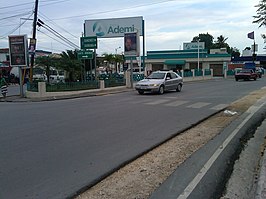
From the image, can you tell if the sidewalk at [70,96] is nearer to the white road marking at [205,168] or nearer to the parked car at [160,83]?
the parked car at [160,83]

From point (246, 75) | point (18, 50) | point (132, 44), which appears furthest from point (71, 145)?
point (246, 75)

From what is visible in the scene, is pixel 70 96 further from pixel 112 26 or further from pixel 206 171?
pixel 112 26

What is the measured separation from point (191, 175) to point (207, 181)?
35 cm

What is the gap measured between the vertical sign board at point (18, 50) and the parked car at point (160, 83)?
8735 millimetres

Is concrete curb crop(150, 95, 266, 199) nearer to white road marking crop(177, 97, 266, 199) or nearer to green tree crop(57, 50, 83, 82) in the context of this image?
white road marking crop(177, 97, 266, 199)

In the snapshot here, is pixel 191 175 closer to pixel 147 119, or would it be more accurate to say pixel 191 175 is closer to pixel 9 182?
pixel 9 182

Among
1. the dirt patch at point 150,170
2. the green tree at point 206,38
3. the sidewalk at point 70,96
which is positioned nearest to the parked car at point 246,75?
the sidewalk at point 70,96

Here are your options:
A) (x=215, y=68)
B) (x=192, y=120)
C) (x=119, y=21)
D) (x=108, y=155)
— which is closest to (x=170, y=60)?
(x=215, y=68)

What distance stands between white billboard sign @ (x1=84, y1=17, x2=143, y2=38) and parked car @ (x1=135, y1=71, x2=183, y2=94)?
745 inches

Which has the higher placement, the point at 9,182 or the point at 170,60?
the point at 170,60

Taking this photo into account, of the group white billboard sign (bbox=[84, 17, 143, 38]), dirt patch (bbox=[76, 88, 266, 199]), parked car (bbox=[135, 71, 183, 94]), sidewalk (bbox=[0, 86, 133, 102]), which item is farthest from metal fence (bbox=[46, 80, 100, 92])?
dirt patch (bbox=[76, 88, 266, 199])

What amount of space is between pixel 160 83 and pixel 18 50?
36.1 ft

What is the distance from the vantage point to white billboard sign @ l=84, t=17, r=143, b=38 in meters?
43.8

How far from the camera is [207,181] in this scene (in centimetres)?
559
